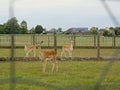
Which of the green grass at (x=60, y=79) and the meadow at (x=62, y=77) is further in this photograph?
the green grass at (x=60, y=79)

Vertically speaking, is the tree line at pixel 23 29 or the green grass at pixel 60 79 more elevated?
the tree line at pixel 23 29

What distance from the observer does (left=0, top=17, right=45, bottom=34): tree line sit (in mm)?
1460

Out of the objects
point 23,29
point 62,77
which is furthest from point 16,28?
point 62,77

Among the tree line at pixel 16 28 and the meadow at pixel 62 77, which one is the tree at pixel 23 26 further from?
the meadow at pixel 62 77

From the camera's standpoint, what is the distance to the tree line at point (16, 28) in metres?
1.46

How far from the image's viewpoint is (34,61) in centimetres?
1803

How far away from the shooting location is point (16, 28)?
152cm

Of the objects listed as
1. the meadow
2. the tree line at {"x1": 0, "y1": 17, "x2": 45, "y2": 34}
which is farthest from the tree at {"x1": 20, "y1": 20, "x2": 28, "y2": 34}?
the meadow

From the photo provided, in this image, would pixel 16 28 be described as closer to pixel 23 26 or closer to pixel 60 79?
pixel 23 26

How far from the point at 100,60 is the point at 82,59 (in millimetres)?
902

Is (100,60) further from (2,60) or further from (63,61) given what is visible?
(2,60)

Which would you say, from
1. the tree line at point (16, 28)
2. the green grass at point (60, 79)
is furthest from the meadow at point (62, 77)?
the tree line at point (16, 28)

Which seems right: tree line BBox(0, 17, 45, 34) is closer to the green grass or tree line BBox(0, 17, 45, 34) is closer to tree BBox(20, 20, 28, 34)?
tree BBox(20, 20, 28, 34)

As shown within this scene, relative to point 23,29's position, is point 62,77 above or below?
below
